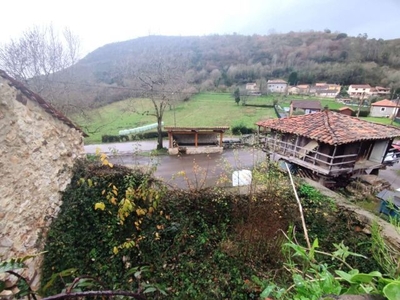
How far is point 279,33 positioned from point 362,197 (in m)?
81.4

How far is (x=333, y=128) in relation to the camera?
8477 millimetres

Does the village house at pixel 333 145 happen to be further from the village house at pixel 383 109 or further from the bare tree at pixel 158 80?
the village house at pixel 383 109

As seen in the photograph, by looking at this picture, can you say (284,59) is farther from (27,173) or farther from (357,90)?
(27,173)

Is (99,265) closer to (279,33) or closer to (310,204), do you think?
(310,204)

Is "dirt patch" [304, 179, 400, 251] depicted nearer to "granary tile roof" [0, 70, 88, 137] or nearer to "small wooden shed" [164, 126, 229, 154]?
"granary tile roof" [0, 70, 88, 137]

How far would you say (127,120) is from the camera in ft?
107

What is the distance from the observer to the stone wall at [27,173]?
10.8 feet

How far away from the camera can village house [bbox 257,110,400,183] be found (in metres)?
8.28

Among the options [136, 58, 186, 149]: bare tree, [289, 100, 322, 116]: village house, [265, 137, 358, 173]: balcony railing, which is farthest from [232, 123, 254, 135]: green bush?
[265, 137, 358, 173]: balcony railing

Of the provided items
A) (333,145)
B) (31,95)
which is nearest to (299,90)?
(333,145)

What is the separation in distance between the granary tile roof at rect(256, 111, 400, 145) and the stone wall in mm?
8652

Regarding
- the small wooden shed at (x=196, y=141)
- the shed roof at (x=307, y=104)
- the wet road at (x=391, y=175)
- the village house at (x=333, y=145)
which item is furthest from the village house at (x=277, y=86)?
the village house at (x=333, y=145)

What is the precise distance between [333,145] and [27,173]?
9.21 metres

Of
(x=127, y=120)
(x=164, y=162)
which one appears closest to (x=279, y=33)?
(x=127, y=120)
